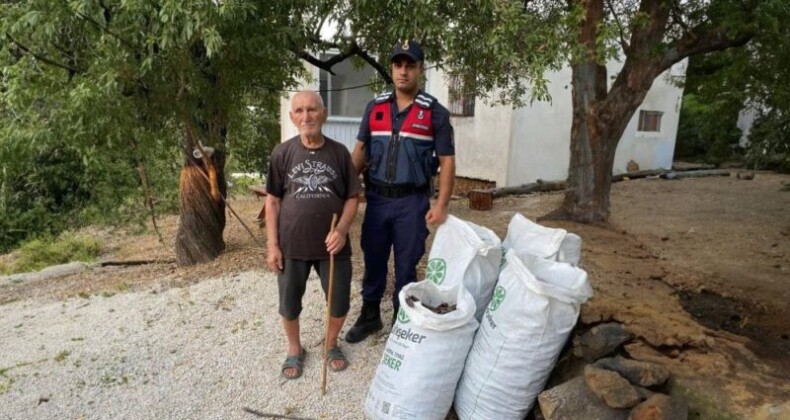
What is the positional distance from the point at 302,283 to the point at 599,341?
160 cm

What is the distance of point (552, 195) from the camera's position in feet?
34.0

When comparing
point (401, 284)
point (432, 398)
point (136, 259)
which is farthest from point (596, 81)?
point (136, 259)

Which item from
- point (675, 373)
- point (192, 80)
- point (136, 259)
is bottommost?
point (136, 259)

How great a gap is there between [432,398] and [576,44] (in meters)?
2.22

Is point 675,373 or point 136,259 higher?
point 675,373

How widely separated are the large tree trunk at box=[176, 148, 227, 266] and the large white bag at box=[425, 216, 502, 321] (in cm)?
313

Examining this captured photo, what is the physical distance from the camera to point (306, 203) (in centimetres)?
288

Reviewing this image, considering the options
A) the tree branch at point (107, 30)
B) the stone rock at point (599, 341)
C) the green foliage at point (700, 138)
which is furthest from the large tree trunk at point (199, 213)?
the green foliage at point (700, 138)

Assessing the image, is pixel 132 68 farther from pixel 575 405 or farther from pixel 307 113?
pixel 575 405

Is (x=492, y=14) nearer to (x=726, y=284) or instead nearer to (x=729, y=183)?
(x=726, y=284)

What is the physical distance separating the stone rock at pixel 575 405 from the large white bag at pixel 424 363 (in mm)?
434

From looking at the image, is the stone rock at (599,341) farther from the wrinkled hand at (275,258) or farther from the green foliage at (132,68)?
the green foliage at (132,68)

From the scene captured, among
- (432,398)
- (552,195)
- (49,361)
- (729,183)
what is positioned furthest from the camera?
(729,183)

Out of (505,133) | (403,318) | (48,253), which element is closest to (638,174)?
(505,133)
